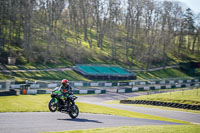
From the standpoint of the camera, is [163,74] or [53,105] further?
[163,74]

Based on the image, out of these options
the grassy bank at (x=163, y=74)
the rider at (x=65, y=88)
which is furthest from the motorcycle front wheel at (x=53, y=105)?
the grassy bank at (x=163, y=74)

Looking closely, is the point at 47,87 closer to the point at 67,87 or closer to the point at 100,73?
the point at 100,73

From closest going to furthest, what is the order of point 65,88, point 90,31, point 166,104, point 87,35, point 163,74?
point 65,88, point 166,104, point 163,74, point 90,31, point 87,35

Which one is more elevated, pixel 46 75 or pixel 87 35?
pixel 87 35

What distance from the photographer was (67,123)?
15016mm

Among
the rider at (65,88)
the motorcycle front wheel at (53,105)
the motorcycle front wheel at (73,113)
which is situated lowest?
the motorcycle front wheel at (73,113)

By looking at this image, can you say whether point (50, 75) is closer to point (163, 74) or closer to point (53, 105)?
point (53, 105)

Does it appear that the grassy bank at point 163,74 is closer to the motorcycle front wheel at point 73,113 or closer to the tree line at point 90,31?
the tree line at point 90,31

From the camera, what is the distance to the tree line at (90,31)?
60875 mm

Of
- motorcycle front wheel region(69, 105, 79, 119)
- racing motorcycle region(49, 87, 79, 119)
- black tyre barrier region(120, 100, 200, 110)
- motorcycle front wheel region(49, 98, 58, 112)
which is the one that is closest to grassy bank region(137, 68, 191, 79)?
black tyre barrier region(120, 100, 200, 110)

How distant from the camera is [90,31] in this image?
85.8 meters

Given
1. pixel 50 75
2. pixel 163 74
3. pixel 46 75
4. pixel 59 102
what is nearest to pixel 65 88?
pixel 59 102

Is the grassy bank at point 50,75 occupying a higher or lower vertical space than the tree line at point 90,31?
lower

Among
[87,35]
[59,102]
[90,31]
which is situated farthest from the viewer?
[87,35]
